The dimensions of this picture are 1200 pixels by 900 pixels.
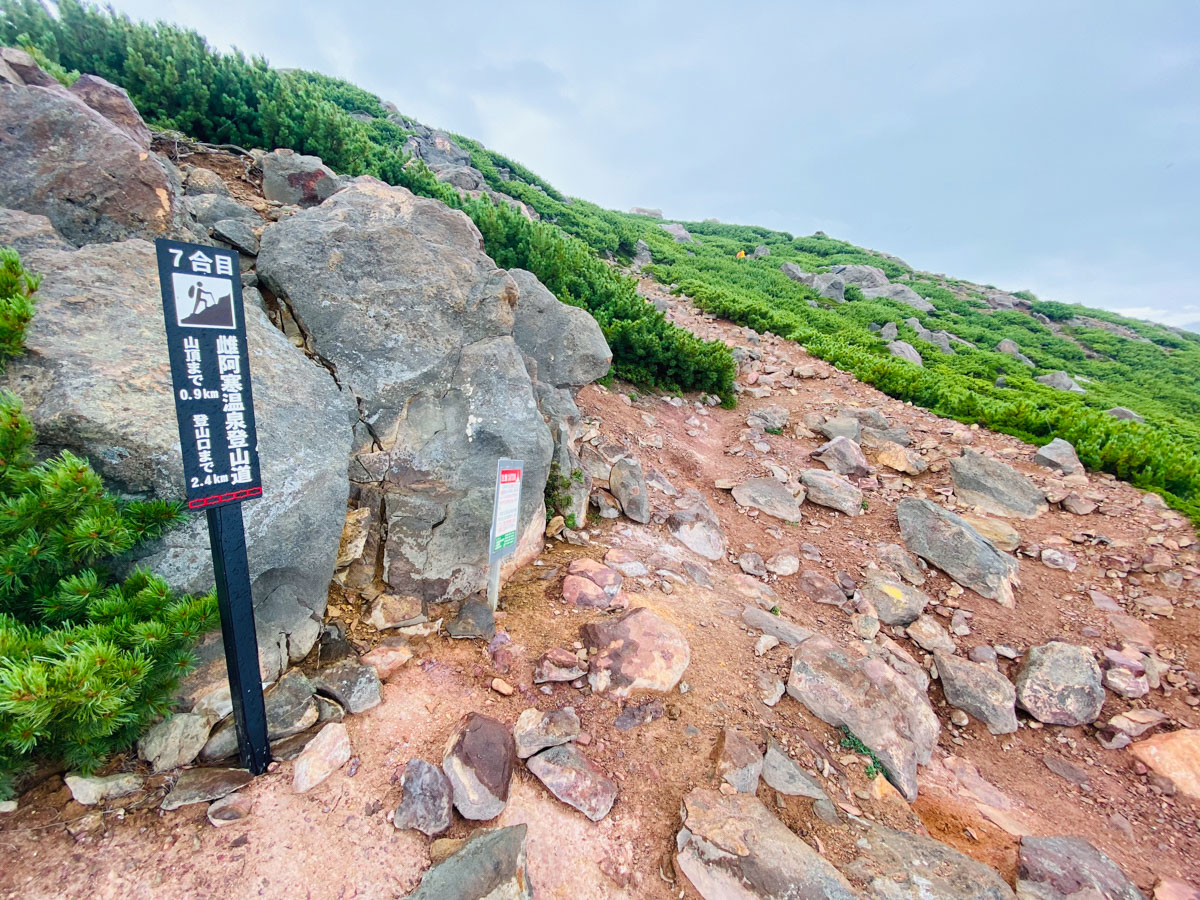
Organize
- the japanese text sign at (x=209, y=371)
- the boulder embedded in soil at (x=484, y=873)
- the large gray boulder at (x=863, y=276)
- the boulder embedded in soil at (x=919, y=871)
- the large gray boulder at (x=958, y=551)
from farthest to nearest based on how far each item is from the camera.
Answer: the large gray boulder at (x=863, y=276) < the large gray boulder at (x=958, y=551) < the boulder embedded in soil at (x=919, y=871) < the boulder embedded in soil at (x=484, y=873) < the japanese text sign at (x=209, y=371)

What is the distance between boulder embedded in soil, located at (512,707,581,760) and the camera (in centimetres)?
312

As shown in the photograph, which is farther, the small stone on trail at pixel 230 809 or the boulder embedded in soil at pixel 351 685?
the boulder embedded in soil at pixel 351 685

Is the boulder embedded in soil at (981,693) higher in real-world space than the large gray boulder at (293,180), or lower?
lower

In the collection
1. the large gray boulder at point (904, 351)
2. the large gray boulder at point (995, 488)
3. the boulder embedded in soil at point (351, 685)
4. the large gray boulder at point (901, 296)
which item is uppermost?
the large gray boulder at point (901, 296)

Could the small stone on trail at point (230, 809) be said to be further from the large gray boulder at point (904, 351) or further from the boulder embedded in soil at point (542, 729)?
the large gray boulder at point (904, 351)

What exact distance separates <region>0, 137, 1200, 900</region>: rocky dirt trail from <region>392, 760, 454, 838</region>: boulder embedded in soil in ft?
0.04

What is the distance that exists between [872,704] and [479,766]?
319 centimetres

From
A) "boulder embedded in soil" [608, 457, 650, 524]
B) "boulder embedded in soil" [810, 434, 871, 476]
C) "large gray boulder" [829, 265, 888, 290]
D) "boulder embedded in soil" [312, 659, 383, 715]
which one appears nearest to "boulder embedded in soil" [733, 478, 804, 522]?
"boulder embedded in soil" [810, 434, 871, 476]

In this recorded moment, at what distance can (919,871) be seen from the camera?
9.10 feet

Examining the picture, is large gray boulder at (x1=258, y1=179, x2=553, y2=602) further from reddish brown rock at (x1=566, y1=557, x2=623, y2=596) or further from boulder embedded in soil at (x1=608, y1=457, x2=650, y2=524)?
boulder embedded in soil at (x1=608, y1=457, x2=650, y2=524)

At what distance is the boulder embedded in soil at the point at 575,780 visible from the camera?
2.90 meters

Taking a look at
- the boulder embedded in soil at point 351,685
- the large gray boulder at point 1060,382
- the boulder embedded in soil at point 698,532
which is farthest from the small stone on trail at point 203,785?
the large gray boulder at point 1060,382

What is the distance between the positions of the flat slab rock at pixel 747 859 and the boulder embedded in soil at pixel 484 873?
2.99ft

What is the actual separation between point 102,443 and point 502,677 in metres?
2.90
